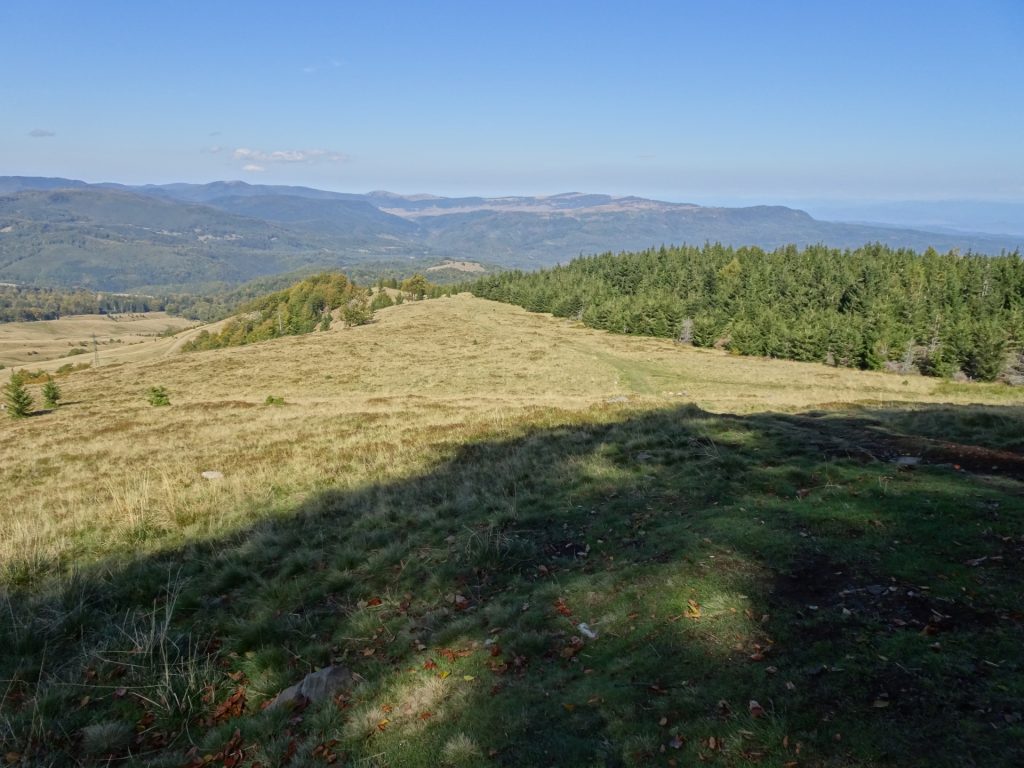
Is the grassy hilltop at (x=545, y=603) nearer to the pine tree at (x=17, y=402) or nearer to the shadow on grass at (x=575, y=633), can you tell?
the shadow on grass at (x=575, y=633)

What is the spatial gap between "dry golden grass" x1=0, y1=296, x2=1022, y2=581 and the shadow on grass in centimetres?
219

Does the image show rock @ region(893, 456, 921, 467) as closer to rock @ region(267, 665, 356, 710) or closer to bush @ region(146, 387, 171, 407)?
rock @ region(267, 665, 356, 710)

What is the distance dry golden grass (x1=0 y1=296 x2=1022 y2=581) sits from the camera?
522 inches

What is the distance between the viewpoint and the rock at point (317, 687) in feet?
21.3

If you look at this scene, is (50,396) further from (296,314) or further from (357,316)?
(296,314)

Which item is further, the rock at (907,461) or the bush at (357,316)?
the bush at (357,316)

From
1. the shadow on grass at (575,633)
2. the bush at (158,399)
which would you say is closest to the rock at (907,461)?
the shadow on grass at (575,633)

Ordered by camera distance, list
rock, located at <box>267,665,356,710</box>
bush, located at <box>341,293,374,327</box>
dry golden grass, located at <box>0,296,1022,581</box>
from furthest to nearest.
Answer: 1. bush, located at <box>341,293,374,327</box>
2. dry golden grass, located at <box>0,296,1022,581</box>
3. rock, located at <box>267,665,356,710</box>

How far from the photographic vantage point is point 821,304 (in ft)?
355

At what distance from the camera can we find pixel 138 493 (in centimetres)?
1409

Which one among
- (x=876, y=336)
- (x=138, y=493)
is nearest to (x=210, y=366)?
(x=138, y=493)

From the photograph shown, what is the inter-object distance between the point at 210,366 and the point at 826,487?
74207mm

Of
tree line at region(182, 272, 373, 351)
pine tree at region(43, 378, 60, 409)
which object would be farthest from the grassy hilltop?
tree line at region(182, 272, 373, 351)

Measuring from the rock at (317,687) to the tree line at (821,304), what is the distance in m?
87.4
